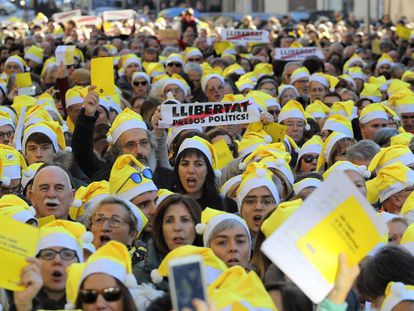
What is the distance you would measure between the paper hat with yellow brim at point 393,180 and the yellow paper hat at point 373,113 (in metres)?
3.35

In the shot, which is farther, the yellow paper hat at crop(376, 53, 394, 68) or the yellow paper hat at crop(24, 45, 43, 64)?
the yellow paper hat at crop(24, 45, 43, 64)

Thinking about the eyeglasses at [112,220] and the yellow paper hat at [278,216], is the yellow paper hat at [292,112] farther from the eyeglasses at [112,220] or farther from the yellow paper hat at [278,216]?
the yellow paper hat at [278,216]

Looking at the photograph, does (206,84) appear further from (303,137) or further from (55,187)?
(55,187)

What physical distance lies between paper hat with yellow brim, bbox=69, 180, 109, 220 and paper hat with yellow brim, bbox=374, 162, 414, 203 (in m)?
2.01

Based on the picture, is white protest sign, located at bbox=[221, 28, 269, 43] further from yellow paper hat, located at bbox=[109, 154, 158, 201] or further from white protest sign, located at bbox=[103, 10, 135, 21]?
yellow paper hat, located at bbox=[109, 154, 158, 201]

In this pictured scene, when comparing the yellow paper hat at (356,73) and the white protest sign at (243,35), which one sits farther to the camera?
the white protest sign at (243,35)

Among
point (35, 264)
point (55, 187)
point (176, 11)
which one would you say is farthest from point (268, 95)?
point (176, 11)

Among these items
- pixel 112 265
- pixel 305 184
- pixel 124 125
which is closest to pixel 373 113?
pixel 124 125

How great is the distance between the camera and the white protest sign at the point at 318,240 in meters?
6.03

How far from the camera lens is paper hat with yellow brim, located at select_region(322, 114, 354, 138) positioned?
14055mm

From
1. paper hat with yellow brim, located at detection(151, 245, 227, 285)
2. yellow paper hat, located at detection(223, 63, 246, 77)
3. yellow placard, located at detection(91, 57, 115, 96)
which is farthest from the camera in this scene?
yellow paper hat, located at detection(223, 63, 246, 77)

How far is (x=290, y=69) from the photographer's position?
789 inches

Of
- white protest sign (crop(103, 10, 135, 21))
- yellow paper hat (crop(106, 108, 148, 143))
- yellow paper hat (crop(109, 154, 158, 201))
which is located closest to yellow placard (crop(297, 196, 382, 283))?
yellow paper hat (crop(109, 154, 158, 201))

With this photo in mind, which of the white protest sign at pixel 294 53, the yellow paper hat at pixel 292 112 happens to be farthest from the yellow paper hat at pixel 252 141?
the white protest sign at pixel 294 53
